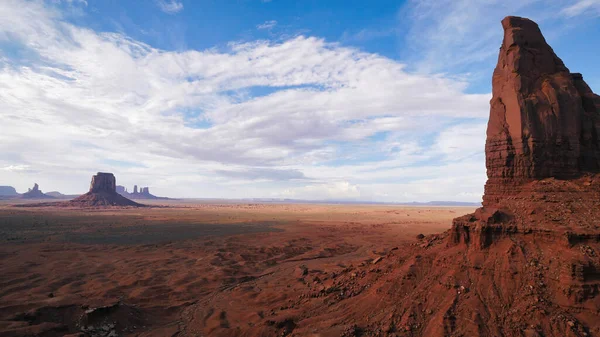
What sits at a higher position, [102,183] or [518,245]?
[102,183]

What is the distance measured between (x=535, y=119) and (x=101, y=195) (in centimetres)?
18865

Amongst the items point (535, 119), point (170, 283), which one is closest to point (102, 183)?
point (170, 283)

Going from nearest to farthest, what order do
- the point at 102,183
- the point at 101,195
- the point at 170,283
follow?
the point at 170,283 < the point at 101,195 < the point at 102,183

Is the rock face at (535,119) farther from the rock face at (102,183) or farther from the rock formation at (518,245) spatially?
the rock face at (102,183)

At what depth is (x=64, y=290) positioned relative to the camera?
83.6ft

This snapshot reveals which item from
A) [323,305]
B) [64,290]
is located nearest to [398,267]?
[323,305]

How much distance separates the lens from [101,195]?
161875mm

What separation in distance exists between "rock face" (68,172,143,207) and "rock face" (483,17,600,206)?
6872 inches

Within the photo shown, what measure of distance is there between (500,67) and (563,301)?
42.2ft

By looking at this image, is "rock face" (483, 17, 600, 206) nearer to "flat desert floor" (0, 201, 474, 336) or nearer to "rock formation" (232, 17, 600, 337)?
"rock formation" (232, 17, 600, 337)

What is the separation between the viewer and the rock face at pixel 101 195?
153 m

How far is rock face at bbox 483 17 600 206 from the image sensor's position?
1548 cm

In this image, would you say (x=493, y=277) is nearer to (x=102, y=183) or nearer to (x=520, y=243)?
(x=520, y=243)

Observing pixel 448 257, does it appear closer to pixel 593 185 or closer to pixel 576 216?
pixel 576 216
